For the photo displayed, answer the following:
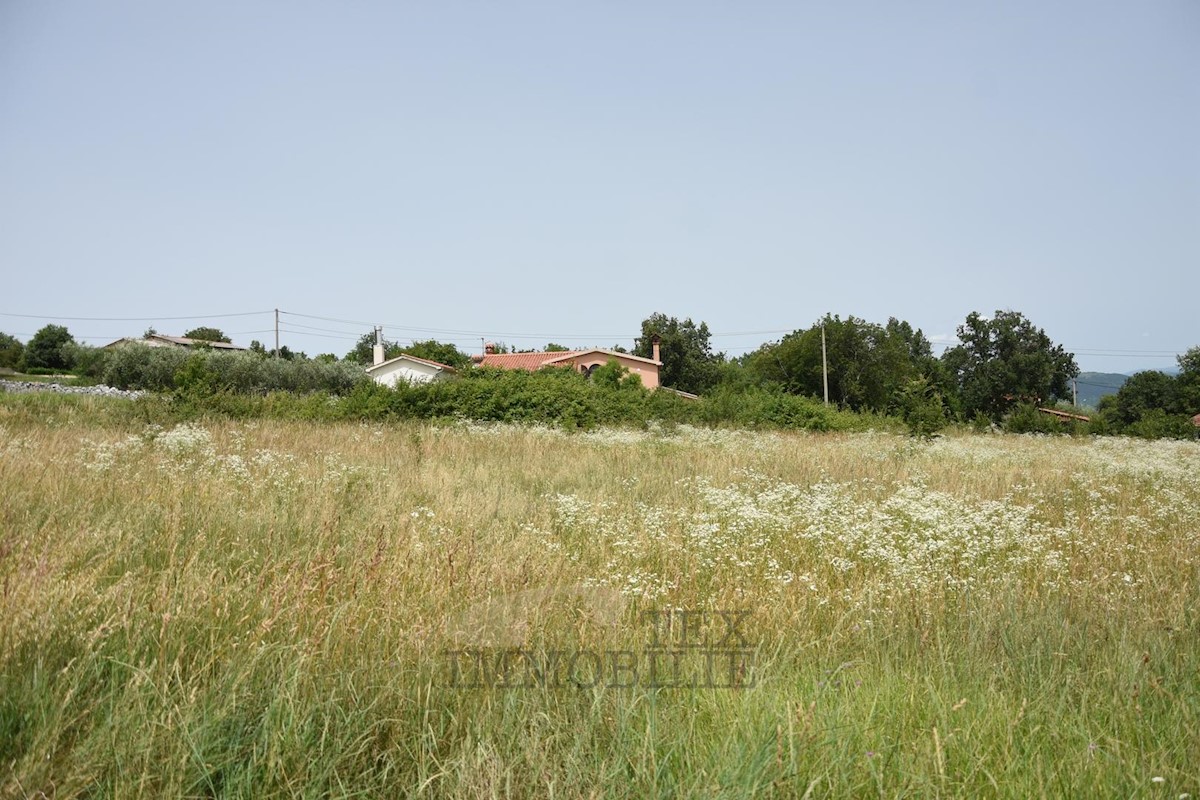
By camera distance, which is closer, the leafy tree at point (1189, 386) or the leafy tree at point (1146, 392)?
the leafy tree at point (1189, 386)

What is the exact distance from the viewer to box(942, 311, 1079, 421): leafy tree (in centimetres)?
5834

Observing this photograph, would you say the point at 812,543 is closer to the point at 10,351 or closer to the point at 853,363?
the point at 853,363

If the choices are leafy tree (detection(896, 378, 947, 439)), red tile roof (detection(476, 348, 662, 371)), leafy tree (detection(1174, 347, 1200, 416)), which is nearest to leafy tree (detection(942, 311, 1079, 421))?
leafy tree (detection(1174, 347, 1200, 416))

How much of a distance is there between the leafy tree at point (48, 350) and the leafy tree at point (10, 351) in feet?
2.29

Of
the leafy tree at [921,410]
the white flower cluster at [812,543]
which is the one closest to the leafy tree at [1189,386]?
the leafy tree at [921,410]

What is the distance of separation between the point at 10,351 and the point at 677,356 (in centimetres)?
5682

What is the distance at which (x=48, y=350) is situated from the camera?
53.3 m

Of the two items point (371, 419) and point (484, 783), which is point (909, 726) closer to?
point (484, 783)

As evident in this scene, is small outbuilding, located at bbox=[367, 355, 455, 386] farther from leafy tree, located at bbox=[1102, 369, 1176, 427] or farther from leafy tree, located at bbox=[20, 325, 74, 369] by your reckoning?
leafy tree, located at bbox=[1102, 369, 1176, 427]

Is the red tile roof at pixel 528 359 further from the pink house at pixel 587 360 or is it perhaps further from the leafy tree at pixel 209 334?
the leafy tree at pixel 209 334

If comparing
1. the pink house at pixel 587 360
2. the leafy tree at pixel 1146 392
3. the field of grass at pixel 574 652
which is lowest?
the field of grass at pixel 574 652

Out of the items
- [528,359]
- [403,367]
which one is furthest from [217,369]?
[528,359]

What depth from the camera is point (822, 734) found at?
7.44ft

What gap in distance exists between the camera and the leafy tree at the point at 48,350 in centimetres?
5244
